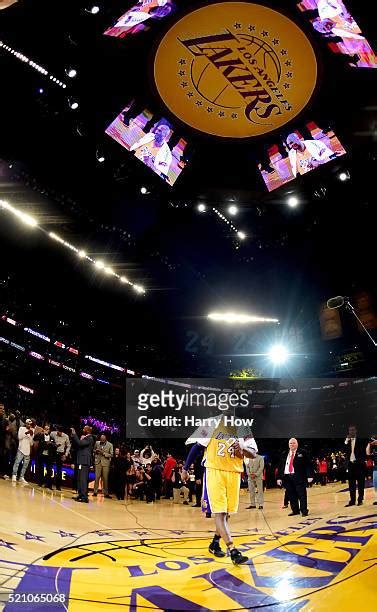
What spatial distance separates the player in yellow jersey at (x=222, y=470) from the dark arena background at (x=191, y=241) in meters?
0.02

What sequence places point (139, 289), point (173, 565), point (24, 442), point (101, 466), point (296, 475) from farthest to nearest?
1. point (139, 289)
2. point (101, 466)
3. point (24, 442)
4. point (296, 475)
5. point (173, 565)

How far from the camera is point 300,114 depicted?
897cm

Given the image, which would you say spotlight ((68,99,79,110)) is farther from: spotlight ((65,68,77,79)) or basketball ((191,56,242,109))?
basketball ((191,56,242,109))

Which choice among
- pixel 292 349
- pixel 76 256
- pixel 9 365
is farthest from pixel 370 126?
pixel 9 365

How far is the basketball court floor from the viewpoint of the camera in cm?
337

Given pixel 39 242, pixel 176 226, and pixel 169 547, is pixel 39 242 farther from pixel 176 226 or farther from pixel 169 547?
pixel 169 547

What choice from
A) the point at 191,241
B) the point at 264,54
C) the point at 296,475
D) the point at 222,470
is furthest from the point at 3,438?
the point at 264,54

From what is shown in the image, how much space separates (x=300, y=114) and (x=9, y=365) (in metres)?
20.9

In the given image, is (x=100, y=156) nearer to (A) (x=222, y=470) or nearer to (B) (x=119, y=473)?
(A) (x=222, y=470)

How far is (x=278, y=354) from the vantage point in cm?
2361

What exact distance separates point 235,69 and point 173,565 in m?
7.87

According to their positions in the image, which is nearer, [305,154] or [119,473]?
[305,154]

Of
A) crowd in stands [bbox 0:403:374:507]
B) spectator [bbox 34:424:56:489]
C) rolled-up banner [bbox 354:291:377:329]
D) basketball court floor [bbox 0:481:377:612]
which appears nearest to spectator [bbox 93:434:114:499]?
crowd in stands [bbox 0:403:374:507]

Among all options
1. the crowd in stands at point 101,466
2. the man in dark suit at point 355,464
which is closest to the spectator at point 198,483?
the crowd in stands at point 101,466
